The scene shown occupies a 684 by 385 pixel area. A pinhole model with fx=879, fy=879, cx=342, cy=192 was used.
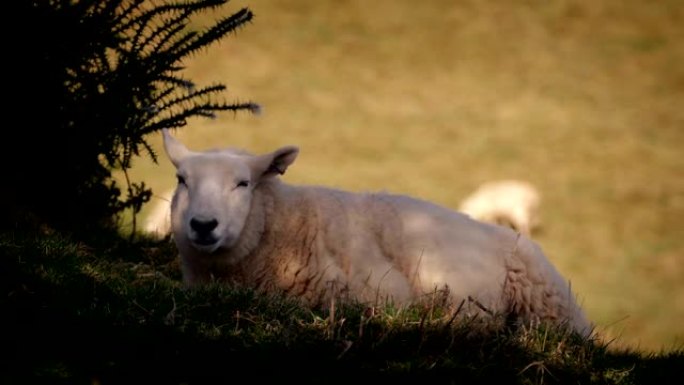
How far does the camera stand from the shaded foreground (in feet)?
13.1

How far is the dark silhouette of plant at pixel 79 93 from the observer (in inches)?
232

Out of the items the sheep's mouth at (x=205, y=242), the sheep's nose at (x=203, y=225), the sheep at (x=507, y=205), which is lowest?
the sheep's mouth at (x=205, y=242)

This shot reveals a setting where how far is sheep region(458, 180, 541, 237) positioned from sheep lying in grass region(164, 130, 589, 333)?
15453 millimetres

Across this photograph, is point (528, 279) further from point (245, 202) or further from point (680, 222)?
point (680, 222)

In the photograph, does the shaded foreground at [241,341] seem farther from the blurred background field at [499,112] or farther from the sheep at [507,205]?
the sheep at [507,205]

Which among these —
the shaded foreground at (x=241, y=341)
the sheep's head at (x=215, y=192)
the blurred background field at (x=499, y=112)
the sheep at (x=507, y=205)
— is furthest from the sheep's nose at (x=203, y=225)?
the sheep at (x=507, y=205)

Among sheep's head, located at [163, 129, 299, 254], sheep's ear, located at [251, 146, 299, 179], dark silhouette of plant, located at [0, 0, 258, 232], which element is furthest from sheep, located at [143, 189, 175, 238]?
sheep's ear, located at [251, 146, 299, 179]

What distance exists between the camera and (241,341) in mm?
4320

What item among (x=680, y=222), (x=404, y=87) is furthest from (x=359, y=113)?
(x=680, y=222)

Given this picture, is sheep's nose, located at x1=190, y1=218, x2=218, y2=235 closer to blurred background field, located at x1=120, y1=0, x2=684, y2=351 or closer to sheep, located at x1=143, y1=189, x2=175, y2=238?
sheep, located at x1=143, y1=189, x2=175, y2=238

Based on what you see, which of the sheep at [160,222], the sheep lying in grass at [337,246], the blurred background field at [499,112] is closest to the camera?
the sheep lying in grass at [337,246]

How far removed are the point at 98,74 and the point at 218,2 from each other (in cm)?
99

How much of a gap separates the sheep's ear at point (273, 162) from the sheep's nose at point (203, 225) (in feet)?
2.20

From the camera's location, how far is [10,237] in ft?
17.5
